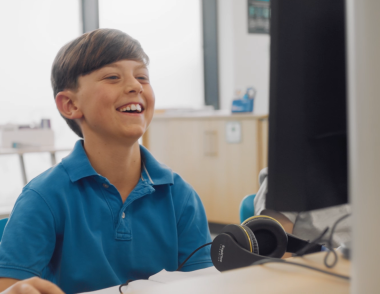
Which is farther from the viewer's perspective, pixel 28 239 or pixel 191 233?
pixel 191 233

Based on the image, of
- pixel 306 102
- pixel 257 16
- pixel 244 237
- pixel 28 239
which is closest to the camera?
pixel 306 102

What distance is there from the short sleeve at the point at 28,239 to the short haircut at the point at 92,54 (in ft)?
1.12

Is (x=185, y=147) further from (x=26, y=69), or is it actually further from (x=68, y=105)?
(x=68, y=105)

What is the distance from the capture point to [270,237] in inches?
33.0

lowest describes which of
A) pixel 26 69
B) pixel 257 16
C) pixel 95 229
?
pixel 95 229

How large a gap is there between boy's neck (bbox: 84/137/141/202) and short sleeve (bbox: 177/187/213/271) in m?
0.15

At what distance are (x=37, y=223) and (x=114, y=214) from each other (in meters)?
0.17

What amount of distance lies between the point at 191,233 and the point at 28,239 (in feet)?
1.22

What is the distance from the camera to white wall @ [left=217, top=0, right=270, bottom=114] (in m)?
4.80

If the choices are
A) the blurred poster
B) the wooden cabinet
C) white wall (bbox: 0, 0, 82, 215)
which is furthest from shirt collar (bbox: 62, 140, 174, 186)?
the blurred poster

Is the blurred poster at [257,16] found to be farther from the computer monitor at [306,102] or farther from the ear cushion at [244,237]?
the computer monitor at [306,102]

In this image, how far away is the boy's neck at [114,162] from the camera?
112 centimetres

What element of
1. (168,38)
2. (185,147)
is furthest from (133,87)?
(168,38)

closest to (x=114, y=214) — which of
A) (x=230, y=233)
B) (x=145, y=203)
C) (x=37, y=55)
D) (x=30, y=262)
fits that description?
(x=145, y=203)
